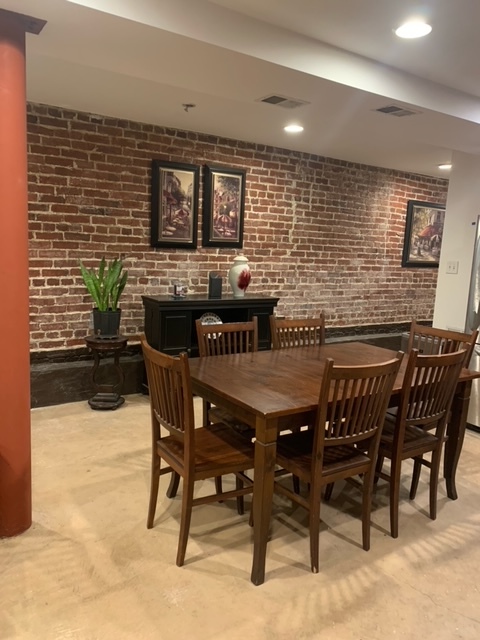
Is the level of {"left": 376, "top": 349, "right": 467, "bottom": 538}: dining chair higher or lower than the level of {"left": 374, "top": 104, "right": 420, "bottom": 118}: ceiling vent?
lower

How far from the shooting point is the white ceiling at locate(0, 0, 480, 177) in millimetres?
2082

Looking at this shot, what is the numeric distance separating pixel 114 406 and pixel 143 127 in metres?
2.41

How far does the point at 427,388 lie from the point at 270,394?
2.76ft

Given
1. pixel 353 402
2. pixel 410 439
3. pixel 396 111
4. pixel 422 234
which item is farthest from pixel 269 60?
pixel 422 234

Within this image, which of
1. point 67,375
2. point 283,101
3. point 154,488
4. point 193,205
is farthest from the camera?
point 193,205

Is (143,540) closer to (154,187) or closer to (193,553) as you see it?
(193,553)

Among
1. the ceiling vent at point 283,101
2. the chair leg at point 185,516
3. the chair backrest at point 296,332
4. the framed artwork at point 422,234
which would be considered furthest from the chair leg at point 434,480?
the framed artwork at point 422,234

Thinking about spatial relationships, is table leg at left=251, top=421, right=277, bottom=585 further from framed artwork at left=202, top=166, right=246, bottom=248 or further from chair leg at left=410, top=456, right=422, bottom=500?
framed artwork at left=202, top=166, right=246, bottom=248

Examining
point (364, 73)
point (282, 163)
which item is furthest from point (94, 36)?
point (282, 163)

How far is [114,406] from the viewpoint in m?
3.96

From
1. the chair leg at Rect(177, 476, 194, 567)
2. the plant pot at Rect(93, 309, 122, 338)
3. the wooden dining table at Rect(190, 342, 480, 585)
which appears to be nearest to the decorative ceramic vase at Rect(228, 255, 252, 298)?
the plant pot at Rect(93, 309, 122, 338)

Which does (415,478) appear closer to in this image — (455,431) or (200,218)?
(455,431)

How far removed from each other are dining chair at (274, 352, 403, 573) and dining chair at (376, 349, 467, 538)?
0.57 ft

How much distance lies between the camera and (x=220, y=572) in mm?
2078
